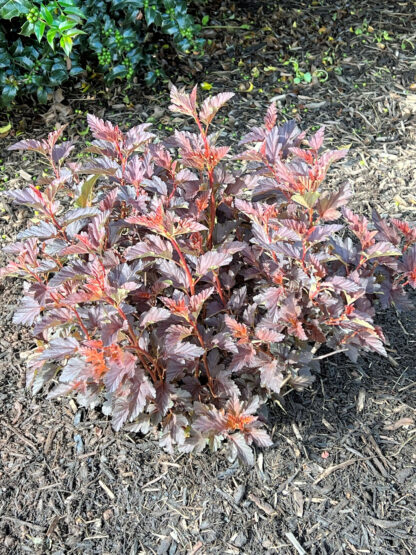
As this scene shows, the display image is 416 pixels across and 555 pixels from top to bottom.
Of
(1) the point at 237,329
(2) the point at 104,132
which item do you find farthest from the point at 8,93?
(1) the point at 237,329

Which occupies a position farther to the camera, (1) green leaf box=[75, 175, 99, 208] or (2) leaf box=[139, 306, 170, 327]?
(1) green leaf box=[75, 175, 99, 208]

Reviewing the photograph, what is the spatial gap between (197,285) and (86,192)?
582 millimetres

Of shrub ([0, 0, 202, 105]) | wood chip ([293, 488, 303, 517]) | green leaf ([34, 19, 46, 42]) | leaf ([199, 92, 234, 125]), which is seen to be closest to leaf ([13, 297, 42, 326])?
leaf ([199, 92, 234, 125])

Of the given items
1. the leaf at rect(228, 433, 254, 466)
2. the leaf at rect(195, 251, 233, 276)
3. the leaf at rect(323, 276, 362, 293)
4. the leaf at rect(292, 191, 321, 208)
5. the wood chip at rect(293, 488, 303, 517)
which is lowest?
the wood chip at rect(293, 488, 303, 517)

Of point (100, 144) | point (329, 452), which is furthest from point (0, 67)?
point (329, 452)

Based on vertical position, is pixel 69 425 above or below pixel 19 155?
below

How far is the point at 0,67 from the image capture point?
3.59 metres

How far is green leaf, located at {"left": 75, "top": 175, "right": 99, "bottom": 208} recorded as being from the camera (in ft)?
6.66

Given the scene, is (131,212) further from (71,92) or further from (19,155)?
(71,92)

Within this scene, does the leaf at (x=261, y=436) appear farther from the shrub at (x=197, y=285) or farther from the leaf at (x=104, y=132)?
the leaf at (x=104, y=132)

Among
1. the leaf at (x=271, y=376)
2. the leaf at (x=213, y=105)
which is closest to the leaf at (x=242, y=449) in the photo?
the leaf at (x=271, y=376)

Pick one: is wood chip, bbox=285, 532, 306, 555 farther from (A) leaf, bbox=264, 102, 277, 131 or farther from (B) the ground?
(A) leaf, bbox=264, 102, 277, 131

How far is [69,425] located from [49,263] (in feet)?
2.37

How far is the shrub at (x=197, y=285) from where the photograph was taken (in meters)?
1.97
